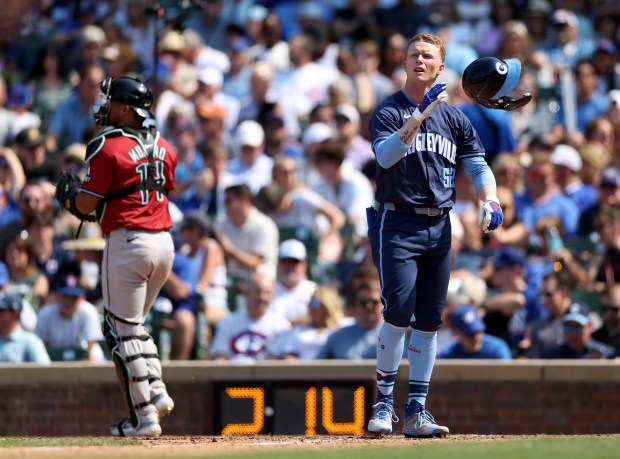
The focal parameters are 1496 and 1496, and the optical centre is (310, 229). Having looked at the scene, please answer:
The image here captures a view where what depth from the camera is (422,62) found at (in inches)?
328

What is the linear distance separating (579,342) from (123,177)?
440cm

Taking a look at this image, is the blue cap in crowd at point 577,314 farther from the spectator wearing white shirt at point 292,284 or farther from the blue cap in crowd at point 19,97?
the blue cap in crowd at point 19,97

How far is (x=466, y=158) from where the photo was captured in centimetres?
857

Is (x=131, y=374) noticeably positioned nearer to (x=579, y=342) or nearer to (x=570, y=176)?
(x=579, y=342)

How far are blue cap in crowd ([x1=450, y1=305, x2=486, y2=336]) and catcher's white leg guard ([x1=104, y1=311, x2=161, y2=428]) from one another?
328 cm

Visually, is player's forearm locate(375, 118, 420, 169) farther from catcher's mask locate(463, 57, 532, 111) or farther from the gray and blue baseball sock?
the gray and blue baseball sock

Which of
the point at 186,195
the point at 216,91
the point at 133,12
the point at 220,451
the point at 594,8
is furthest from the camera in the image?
the point at 133,12

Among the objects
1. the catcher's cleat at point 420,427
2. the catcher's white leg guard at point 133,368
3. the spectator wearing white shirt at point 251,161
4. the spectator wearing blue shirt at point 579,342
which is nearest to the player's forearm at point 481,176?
the catcher's cleat at point 420,427

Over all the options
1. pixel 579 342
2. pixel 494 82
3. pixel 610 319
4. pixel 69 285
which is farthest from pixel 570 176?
pixel 494 82

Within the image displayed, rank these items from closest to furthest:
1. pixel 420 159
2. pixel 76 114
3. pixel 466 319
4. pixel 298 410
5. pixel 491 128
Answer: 1. pixel 420 159
2. pixel 298 410
3. pixel 466 319
4. pixel 491 128
5. pixel 76 114

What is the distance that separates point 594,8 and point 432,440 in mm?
10095

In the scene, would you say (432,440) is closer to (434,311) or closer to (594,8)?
(434,311)

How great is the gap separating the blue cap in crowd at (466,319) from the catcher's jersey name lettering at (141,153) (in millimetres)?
3320

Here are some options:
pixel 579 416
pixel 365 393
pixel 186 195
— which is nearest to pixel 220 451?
pixel 365 393
